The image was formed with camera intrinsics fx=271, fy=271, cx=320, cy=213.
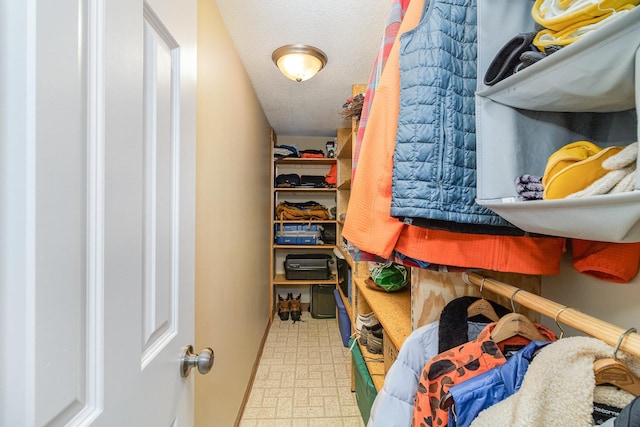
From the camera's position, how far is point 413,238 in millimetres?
733

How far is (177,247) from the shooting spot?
0.65 meters

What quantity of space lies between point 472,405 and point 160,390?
2.11ft

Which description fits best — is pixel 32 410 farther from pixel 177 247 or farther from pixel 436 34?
pixel 436 34

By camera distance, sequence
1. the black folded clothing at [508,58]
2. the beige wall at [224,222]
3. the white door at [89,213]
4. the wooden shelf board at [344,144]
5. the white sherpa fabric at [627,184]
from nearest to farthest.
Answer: the white door at [89,213]
the white sherpa fabric at [627,184]
the black folded clothing at [508,58]
the beige wall at [224,222]
the wooden shelf board at [344,144]

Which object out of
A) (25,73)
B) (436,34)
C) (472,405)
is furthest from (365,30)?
(472,405)

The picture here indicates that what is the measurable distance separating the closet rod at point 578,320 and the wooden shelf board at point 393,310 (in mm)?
427

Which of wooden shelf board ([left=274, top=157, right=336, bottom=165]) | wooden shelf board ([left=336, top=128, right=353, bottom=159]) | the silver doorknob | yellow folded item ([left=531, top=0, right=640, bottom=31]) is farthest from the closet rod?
wooden shelf board ([left=274, top=157, right=336, bottom=165])

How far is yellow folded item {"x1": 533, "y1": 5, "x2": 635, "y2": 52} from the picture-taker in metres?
0.40

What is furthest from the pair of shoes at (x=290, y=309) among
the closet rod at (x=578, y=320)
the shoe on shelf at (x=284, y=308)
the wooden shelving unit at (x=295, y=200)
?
the closet rod at (x=578, y=320)

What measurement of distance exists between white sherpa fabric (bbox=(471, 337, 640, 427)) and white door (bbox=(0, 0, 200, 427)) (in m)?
0.67

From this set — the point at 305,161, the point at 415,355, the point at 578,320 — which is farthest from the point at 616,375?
the point at 305,161

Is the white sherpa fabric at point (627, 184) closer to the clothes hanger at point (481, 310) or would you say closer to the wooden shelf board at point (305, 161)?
the clothes hanger at point (481, 310)

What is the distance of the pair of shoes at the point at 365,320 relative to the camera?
170 cm

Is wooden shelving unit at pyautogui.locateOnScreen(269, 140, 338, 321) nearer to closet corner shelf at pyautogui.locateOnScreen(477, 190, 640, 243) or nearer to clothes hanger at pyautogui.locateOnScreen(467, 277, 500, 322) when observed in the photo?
clothes hanger at pyautogui.locateOnScreen(467, 277, 500, 322)
